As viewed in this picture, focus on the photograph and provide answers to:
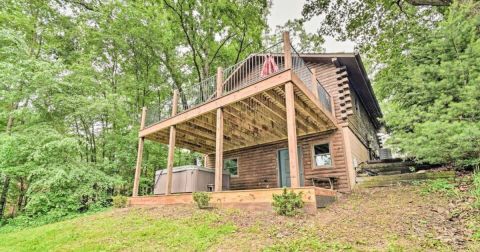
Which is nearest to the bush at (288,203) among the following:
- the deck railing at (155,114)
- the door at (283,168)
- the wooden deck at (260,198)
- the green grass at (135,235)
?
the wooden deck at (260,198)

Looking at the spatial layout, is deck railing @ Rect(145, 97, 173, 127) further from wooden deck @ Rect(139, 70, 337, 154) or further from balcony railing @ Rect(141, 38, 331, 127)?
wooden deck @ Rect(139, 70, 337, 154)

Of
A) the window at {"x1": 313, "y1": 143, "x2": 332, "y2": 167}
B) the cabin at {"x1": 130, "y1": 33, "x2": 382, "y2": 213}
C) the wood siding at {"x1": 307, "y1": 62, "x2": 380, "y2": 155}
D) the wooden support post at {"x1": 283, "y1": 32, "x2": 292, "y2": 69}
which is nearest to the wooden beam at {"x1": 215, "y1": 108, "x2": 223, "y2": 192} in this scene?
the cabin at {"x1": 130, "y1": 33, "x2": 382, "y2": 213}

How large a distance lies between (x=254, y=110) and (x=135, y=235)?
16.7 feet

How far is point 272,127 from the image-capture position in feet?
32.8

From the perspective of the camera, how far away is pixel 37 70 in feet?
33.7

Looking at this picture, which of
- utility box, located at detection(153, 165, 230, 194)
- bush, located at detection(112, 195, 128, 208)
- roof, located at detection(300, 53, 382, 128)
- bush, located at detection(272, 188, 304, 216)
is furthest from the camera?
roof, located at detection(300, 53, 382, 128)

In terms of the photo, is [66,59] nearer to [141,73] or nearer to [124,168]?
[141,73]

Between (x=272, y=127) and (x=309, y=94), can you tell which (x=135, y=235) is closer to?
(x=309, y=94)

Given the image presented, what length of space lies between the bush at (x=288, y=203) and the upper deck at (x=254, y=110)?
273 centimetres

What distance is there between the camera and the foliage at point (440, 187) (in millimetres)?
5699

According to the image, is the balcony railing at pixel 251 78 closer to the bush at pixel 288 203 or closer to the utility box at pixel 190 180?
the utility box at pixel 190 180

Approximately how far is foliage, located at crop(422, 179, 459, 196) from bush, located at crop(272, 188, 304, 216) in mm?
3476

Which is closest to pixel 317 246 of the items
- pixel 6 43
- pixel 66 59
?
pixel 6 43

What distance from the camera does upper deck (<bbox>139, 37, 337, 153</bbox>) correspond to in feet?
22.4
